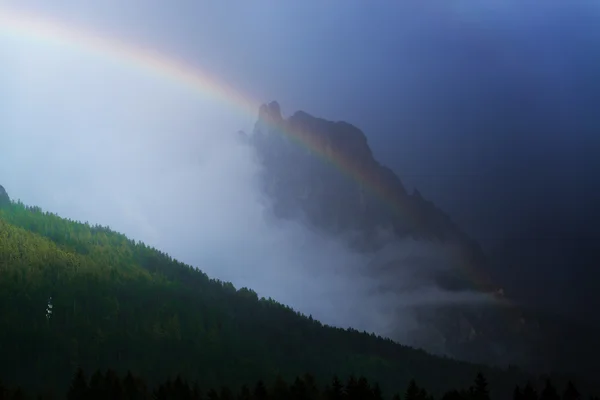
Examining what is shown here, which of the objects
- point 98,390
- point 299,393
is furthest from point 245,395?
point 98,390

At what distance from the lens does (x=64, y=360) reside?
198m

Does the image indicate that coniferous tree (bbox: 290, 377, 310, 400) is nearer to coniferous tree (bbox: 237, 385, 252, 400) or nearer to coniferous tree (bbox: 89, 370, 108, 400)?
coniferous tree (bbox: 237, 385, 252, 400)

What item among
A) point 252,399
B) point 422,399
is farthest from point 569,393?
point 252,399

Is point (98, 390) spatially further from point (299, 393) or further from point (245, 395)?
point (299, 393)

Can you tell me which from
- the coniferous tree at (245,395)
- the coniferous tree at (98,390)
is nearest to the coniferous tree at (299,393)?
the coniferous tree at (245,395)

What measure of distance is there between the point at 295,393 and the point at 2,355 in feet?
365

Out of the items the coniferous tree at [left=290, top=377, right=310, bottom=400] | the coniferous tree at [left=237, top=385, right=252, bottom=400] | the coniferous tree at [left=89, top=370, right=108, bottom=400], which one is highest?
the coniferous tree at [left=290, top=377, right=310, bottom=400]

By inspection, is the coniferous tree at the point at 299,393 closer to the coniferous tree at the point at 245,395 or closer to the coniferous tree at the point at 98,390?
the coniferous tree at the point at 245,395

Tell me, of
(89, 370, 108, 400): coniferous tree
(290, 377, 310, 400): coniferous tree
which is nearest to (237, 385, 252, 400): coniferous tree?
(290, 377, 310, 400): coniferous tree

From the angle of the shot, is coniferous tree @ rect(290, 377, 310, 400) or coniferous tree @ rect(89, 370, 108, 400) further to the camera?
coniferous tree @ rect(89, 370, 108, 400)

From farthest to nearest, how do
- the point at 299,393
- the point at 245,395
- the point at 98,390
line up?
the point at 245,395 < the point at 98,390 < the point at 299,393

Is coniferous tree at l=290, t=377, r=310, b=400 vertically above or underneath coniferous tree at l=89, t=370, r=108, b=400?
above

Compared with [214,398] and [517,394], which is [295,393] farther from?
[517,394]

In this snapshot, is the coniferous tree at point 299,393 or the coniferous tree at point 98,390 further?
the coniferous tree at point 98,390
